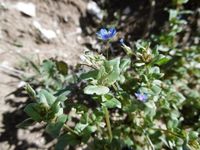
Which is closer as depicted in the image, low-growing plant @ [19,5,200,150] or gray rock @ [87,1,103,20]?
low-growing plant @ [19,5,200,150]

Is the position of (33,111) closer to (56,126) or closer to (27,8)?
(56,126)

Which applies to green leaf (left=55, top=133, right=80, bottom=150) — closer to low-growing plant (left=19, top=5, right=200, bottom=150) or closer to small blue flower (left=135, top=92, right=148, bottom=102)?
low-growing plant (left=19, top=5, right=200, bottom=150)

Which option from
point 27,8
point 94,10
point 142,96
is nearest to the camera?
point 142,96

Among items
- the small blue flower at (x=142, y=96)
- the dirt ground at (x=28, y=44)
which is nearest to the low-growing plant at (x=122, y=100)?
the small blue flower at (x=142, y=96)

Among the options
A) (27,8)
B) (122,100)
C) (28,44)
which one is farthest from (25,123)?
(27,8)

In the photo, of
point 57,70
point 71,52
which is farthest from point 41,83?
point 71,52

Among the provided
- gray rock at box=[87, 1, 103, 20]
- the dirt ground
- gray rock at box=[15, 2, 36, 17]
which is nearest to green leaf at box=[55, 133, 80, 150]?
the dirt ground
